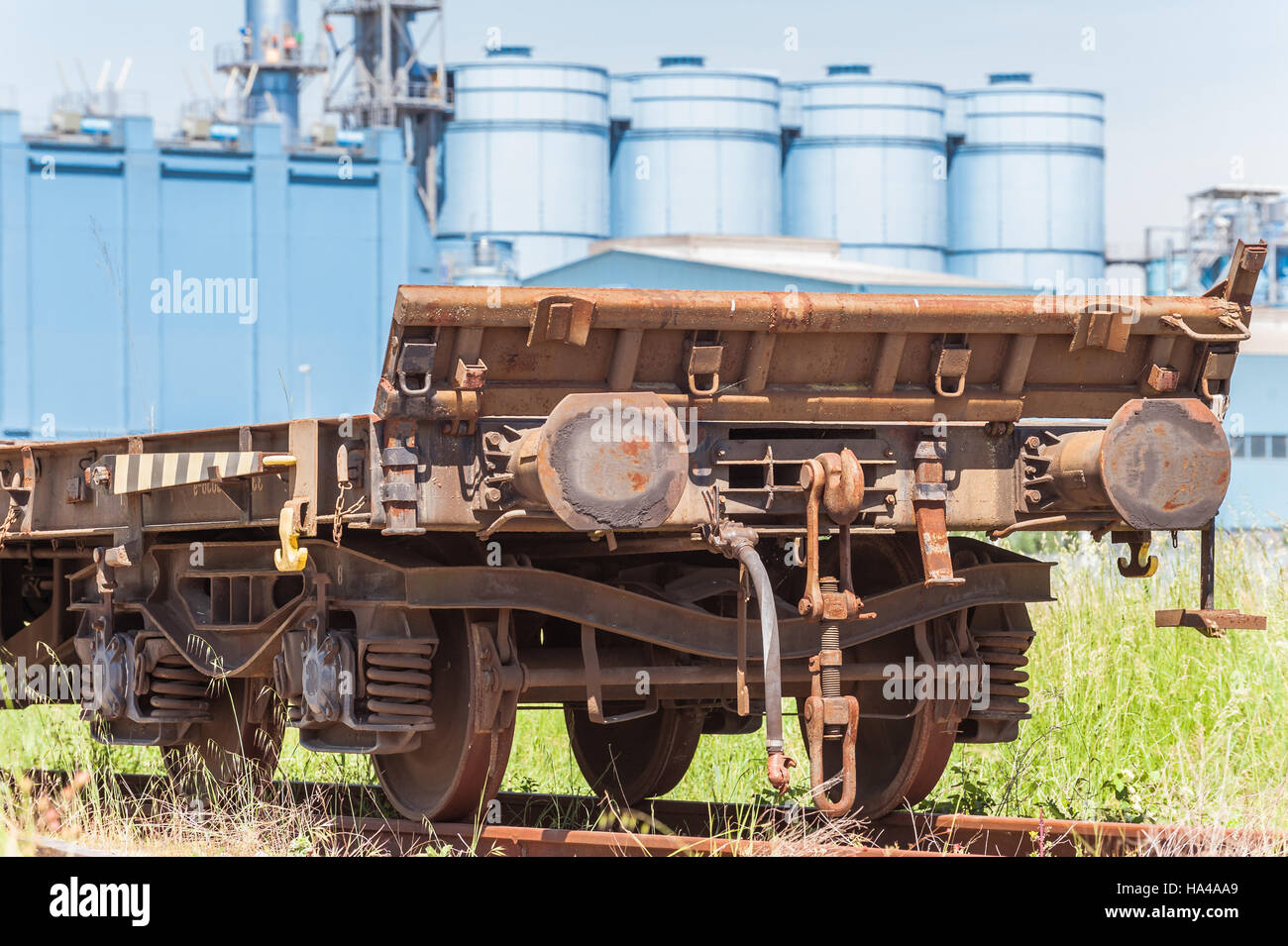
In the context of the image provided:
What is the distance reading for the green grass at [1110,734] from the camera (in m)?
7.99

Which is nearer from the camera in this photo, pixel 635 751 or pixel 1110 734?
pixel 635 751

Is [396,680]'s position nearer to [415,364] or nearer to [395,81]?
[415,364]

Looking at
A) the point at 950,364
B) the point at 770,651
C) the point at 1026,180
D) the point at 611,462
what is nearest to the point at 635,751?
the point at 770,651

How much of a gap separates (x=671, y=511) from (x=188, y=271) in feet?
119

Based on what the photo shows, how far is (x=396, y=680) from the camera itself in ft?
20.7

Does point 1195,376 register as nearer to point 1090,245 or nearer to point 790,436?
point 790,436

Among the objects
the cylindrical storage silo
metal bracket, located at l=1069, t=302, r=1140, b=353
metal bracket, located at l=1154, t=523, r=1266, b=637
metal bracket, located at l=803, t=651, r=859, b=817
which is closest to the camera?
metal bracket, located at l=803, t=651, r=859, b=817

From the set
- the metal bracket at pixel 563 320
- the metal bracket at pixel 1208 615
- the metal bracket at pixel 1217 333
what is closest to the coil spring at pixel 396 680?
the metal bracket at pixel 563 320

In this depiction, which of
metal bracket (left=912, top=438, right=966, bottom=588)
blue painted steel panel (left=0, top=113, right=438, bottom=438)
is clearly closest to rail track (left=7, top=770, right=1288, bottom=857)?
metal bracket (left=912, top=438, right=966, bottom=588)

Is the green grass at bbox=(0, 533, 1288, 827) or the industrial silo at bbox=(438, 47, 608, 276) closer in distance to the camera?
the green grass at bbox=(0, 533, 1288, 827)

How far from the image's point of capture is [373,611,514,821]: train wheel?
643 cm

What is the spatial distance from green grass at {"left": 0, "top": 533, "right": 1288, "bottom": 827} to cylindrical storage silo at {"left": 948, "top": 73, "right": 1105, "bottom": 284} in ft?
137

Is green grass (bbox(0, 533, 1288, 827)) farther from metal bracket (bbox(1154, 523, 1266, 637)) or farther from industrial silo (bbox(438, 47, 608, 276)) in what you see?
industrial silo (bbox(438, 47, 608, 276))

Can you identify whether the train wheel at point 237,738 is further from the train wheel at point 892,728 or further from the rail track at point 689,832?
the train wheel at point 892,728
